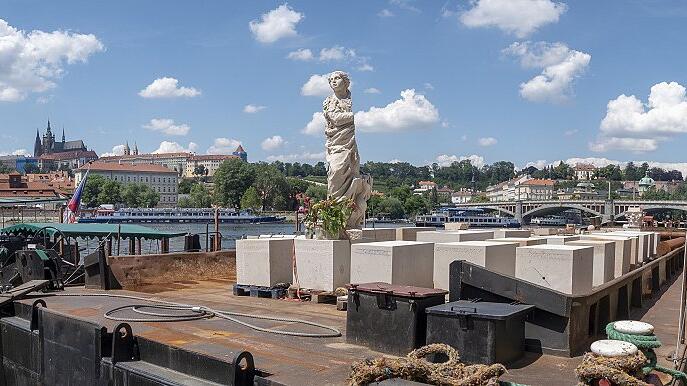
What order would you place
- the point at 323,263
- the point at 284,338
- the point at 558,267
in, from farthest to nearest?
1. the point at 323,263
2. the point at 558,267
3. the point at 284,338

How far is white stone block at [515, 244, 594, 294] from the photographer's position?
7.82 metres

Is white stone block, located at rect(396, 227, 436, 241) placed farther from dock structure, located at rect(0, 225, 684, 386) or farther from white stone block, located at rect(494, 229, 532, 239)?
dock structure, located at rect(0, 225, 684, 386)

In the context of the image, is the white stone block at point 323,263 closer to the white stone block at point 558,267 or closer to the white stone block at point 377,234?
the white stone block at point 377,234

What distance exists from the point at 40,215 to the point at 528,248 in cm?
11612

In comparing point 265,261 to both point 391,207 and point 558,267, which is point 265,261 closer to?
point 558,267

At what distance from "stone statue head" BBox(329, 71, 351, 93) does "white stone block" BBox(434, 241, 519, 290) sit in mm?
5084

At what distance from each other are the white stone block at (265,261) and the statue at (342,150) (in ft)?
6.30

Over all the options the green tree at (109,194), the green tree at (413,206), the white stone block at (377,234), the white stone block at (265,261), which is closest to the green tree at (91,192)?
the green tree at (109,194)

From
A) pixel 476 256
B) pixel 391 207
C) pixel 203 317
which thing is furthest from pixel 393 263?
pixel 391 207

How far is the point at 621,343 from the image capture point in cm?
473

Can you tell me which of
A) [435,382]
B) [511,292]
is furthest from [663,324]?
[435,382]

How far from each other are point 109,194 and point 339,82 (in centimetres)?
16441

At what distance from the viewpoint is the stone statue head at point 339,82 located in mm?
13016

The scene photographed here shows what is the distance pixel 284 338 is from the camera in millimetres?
7453
